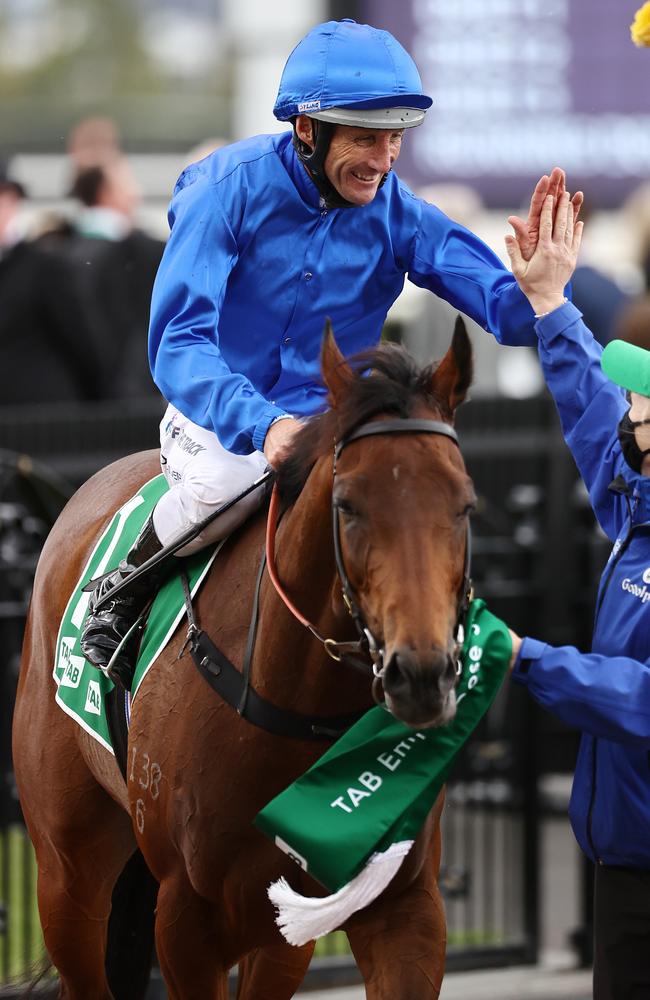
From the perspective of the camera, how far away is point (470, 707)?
12.8ft

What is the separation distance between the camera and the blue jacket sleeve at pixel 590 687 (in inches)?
152

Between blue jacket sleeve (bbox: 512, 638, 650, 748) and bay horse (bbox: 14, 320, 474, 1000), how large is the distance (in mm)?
383

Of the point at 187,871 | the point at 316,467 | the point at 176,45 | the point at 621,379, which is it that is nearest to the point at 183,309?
the point at 316,467

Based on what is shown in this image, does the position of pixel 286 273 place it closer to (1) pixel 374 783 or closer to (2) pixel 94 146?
(1) pixel 374 783

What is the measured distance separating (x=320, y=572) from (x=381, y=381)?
44 centimetres

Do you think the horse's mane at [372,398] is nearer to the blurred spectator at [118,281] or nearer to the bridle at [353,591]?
the bridle at [353,591]

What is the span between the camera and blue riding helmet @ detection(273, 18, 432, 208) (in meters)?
4.17

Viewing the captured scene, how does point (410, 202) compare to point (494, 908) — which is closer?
point (410, 202)

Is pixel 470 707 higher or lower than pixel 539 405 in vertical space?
higher

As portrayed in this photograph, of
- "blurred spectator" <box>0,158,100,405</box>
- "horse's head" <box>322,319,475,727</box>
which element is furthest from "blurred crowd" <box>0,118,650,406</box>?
"horse's head" <box>322,319,475,727</box>

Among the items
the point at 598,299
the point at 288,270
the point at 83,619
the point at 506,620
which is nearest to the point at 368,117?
the point at 288,270

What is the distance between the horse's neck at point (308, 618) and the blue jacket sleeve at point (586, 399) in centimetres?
81

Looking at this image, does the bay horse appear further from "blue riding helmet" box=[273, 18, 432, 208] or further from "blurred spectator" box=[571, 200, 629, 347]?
"blurred spectator" box=[571, 200, 629, 347]

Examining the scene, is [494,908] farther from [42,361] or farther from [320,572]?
[320,572]
